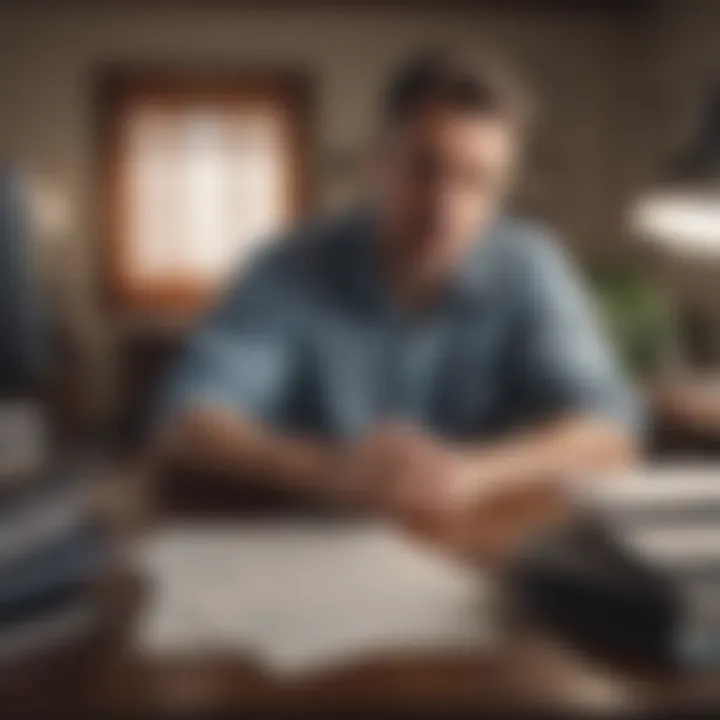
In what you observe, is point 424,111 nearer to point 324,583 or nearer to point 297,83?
point 297,83

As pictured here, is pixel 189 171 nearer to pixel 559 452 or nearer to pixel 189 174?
pixel 189 174

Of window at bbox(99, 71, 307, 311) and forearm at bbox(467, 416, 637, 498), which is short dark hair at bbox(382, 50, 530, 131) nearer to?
window at bbox(99, 71, 307, 311)

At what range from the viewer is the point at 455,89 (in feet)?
2.13

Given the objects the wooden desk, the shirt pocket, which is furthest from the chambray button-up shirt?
the wooden desk

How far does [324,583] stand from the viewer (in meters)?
0.66

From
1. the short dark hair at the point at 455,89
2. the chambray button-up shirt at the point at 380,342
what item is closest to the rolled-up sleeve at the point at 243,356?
the chambray button-up shirt at the point at 380,342

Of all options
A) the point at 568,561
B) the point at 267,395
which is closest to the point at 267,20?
the point at 267,395

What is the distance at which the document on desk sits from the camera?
616 mm

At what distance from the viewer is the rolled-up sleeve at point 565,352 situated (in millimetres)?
658

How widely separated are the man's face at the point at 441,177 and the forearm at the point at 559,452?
0.33 ft

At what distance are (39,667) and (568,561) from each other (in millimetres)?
253

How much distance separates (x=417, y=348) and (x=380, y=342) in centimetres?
2

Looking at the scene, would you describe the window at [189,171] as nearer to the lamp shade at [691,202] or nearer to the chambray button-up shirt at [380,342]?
the chambray button-up shirt at [380,342]

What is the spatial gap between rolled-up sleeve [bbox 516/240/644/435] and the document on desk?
103 millimetres
